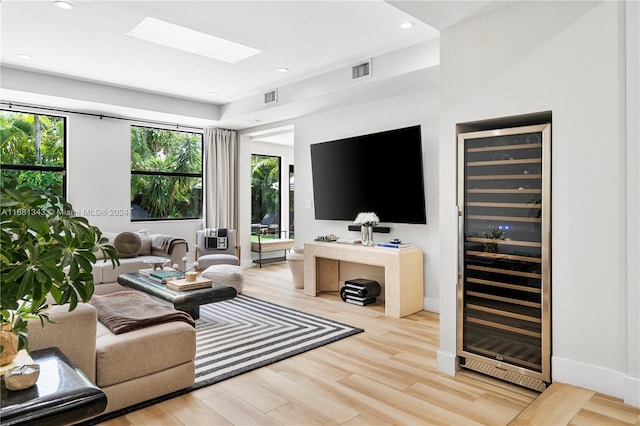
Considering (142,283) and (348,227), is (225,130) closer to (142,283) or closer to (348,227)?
(348,227)

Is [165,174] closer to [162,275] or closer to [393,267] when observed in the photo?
[162,275]

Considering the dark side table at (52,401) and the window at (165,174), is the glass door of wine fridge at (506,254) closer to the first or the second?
the dark side table at (52,401)

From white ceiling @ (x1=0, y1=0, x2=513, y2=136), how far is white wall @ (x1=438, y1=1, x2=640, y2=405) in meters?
0.34

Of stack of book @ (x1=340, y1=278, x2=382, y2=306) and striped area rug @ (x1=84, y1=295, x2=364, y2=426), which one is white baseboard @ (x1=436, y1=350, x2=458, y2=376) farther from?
stack of book @ (x1=340, y1=278, x2=382, y2=306)

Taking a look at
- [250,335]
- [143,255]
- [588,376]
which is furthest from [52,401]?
[143,255]

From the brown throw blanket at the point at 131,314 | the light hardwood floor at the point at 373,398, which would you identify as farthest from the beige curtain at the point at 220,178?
the light hardwood floor at the point at 373,398

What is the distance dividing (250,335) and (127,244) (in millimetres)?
2774

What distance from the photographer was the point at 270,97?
227 inches

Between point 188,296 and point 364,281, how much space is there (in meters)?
2.19

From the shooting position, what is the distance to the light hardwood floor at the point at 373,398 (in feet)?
7.41

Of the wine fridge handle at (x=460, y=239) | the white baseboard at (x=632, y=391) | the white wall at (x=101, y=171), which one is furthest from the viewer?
the white wall at (x=101, y=171)

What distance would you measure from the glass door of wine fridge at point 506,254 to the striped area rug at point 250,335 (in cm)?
132

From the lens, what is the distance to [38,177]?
571 cm

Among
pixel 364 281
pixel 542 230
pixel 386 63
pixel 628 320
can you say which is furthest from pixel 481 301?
pixel 386 63
